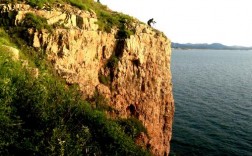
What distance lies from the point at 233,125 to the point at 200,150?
18105mm

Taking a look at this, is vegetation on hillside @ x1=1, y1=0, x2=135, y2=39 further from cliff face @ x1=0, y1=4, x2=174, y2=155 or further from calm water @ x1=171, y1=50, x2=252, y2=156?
calm water @ x1=171, y1=50, x2=252, y2=156

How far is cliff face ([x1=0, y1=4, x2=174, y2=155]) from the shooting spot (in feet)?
129

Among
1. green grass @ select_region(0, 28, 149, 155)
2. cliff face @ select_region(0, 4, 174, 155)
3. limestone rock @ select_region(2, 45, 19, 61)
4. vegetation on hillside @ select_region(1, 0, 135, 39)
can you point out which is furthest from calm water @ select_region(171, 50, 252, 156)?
limestone rock @ select_region(2, 45, 19, 61)

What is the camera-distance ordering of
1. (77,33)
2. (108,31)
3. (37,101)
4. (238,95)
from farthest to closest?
1. (238,95)
2. (108,31)
3. (77,33)
4. (37,101)

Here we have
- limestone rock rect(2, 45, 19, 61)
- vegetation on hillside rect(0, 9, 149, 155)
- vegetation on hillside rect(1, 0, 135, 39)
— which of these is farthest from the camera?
vegetation on hillside rect(1, 0, 135, 39)

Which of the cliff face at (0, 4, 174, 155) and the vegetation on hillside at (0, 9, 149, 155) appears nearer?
the vegetation on hillside at (0, 9, 149, 155)

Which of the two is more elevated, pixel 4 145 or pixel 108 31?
pixel 108 31

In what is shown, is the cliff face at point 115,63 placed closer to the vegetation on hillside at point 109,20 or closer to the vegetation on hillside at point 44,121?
the vegetation on hillside at point 109,20

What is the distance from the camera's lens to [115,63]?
149ft

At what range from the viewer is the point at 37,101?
26656mm

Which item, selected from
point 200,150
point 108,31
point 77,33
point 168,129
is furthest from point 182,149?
point 77,33

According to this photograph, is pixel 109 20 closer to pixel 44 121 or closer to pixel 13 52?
pixel 13 52

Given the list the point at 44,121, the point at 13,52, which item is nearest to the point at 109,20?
the point at 13,52

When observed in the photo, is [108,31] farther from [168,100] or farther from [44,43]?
[168,100]
